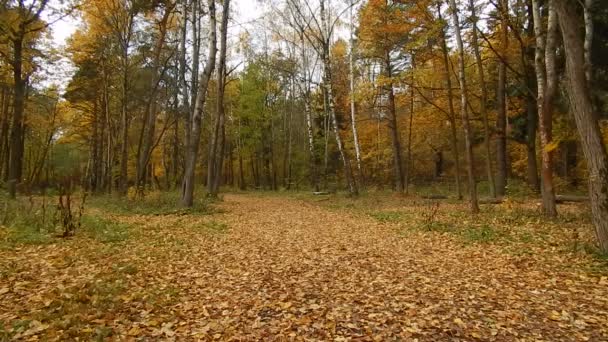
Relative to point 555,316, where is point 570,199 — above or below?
above

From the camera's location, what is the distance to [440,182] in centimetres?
2912

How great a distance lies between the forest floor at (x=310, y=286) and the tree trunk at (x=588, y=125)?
731 millimetres

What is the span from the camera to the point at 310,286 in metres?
5.21

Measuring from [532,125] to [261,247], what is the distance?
47.2 feet

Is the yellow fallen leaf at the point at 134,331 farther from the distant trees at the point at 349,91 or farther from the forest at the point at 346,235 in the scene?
the distant trees at the point at 349,91

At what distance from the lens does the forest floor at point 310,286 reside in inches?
152

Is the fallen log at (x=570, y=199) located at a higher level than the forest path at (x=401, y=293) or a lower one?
higher

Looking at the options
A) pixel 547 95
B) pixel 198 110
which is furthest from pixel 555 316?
pixel 198 110

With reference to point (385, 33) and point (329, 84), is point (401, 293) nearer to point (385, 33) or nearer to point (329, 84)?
point (385, 33)

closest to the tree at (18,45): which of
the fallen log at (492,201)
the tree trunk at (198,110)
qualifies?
the tree trunk at (198,110)

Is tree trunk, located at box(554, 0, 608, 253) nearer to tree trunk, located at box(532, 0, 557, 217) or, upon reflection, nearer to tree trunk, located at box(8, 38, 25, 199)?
tree trunk, located at box(532, 0, 557, 217)

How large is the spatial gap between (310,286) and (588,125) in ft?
17.3

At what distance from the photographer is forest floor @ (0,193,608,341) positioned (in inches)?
152

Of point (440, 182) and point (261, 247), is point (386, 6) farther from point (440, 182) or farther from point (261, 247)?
point (440, 182)
